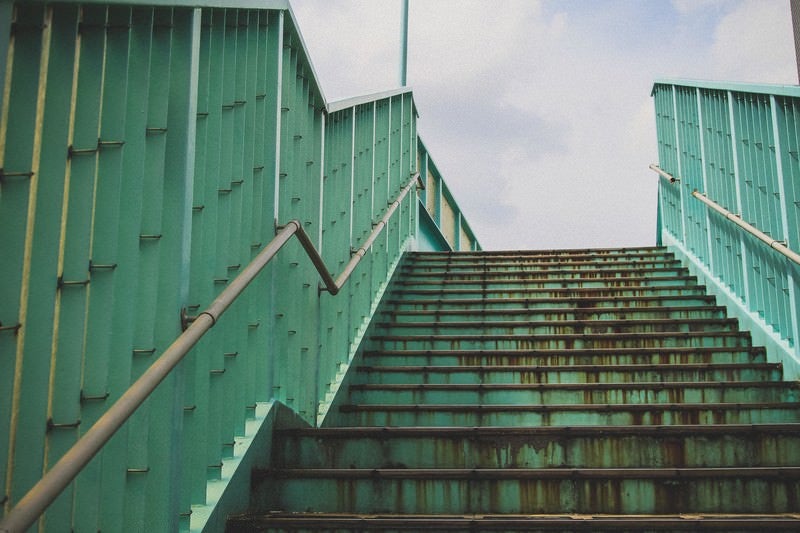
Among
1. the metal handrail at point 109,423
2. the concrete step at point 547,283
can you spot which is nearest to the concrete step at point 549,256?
the concrete step at point 547,283

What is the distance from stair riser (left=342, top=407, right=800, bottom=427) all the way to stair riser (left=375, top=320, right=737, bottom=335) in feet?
4.88

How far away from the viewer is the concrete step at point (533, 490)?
10.5ft

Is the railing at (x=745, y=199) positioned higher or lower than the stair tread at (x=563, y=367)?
higher

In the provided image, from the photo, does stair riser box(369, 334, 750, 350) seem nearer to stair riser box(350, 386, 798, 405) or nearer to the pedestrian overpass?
the pedestrian overpass

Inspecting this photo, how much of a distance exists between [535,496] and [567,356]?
2.28m

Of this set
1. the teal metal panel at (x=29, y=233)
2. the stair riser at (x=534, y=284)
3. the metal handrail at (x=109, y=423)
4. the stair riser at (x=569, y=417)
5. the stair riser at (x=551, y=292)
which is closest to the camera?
the metal handrail at (x=109, y=423)

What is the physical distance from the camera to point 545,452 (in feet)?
11.9

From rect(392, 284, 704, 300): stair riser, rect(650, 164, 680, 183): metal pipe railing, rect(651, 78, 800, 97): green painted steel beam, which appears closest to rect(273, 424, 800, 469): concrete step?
rect(651, 78, 800, 97): green painted steel beam

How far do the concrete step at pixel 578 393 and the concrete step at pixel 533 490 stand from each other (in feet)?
4.92

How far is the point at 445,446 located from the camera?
370 centimetres

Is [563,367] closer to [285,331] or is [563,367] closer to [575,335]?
[575,335]

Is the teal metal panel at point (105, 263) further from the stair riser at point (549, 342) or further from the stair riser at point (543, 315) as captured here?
the stair riser at point (543, 315)

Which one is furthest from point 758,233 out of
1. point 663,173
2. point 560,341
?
point 663,173

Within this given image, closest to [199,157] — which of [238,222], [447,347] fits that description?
[238,222]
